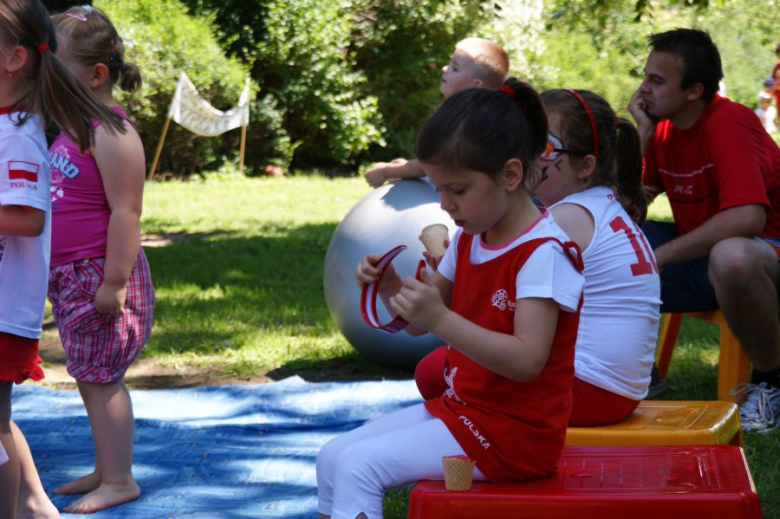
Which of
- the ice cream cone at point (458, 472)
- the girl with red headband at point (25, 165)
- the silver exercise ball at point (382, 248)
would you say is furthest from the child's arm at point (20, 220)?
the silver exercise ball at point (382, 248)

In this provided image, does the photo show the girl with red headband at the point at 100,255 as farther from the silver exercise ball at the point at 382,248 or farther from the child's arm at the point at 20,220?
the silver exercise ball at the point at 382,248

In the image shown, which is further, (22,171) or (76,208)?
(76,208)

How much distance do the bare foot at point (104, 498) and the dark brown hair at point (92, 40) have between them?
138cm

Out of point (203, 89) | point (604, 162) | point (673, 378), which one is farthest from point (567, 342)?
point (203, 89)

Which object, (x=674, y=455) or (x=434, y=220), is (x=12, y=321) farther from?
(x=434, y=220)

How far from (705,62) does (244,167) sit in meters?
11.1

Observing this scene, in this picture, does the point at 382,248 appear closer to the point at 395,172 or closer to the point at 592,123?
the point at 395,172

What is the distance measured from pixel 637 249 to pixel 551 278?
0.98 m

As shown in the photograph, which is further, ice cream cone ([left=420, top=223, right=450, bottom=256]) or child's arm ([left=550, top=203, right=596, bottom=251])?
child's arm ([left=550, top=203, right=596, bottom=251])

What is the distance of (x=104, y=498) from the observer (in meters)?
3.46

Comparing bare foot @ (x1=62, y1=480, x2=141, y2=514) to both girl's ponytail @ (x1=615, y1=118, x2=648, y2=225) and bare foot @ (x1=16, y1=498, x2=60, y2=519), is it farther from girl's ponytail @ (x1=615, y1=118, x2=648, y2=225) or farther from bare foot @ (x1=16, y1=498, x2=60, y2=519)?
girl's ponytail @ (x1=615, y1=118, x2=648, y2=225)

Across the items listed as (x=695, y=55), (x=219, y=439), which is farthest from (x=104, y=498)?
(x=695, y=55)

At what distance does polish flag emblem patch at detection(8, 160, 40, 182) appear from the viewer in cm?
266

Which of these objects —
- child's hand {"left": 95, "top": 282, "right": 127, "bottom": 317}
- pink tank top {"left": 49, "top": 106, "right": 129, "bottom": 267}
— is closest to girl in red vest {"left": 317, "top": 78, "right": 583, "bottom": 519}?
child's hand {"left": 95, "top": 282, "right": 127, "bottom": 317}
